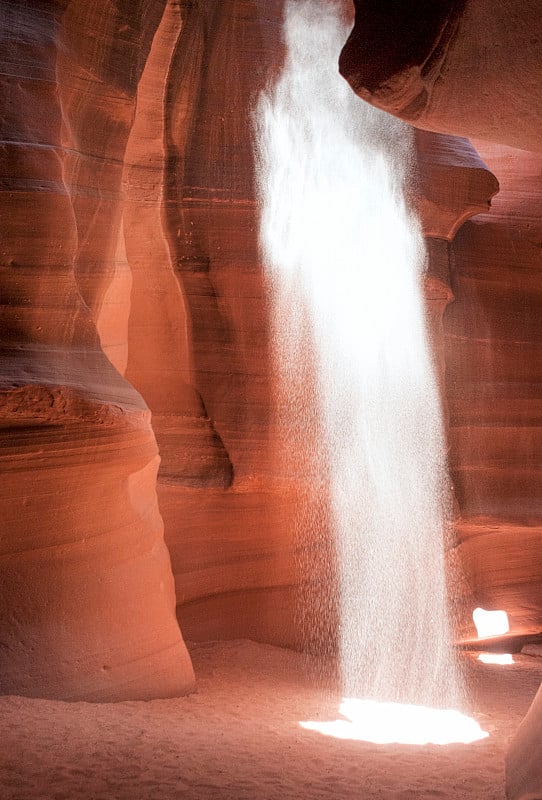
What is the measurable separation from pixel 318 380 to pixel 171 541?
2.09 meters

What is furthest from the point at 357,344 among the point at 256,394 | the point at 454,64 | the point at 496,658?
the point at 454,64

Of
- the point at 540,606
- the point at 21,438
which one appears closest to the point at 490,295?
the point at 540,606

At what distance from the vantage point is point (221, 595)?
28.7 ft

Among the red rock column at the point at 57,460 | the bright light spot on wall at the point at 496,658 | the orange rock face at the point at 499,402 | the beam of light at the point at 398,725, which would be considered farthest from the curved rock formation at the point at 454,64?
the bright light spot on wall at the point at 496,658

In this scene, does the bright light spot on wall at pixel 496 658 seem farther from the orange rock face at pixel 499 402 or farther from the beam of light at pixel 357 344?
the orange rock face at pixel 499 402

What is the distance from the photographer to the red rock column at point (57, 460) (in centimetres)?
579

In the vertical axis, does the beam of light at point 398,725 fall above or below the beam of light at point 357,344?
below

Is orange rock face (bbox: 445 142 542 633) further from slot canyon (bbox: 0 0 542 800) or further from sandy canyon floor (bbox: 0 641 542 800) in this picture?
sandy canyon floor (bbox: 0 641 542 800)

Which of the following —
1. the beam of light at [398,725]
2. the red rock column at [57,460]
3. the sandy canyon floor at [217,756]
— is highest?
the red rock column at [57,460]

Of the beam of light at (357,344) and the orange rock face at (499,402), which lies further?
the orange rock face at (499,402)

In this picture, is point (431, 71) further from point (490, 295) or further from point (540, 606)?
point (540, 606)

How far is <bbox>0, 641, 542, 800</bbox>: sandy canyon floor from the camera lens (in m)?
4.25

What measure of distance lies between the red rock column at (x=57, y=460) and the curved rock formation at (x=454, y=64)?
2994 millimetres

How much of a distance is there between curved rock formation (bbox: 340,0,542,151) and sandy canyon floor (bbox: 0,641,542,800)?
3.15 meters
